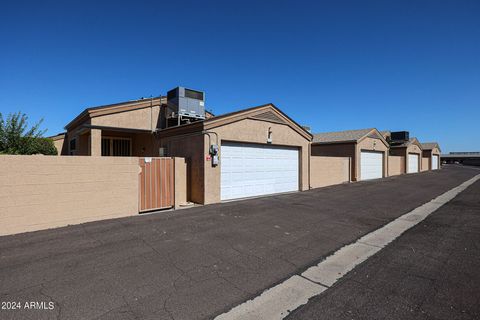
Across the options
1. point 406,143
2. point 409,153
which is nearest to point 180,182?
point 406,143

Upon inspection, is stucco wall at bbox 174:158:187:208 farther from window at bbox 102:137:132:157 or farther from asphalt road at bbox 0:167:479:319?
window at bbox 102:137:132:157

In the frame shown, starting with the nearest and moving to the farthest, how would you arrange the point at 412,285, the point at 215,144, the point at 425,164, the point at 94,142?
the point at 412,285, the point at 215,144, the point at 94,142, the point at 425,164

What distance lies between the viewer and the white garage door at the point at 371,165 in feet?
70.8

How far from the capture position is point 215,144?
9.88 m

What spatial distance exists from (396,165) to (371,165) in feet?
26.7

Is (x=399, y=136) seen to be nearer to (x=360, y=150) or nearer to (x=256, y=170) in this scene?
(x=360, y=150)

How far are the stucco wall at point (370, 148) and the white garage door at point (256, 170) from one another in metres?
9.11

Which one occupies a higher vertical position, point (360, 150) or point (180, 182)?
point (360, 150)

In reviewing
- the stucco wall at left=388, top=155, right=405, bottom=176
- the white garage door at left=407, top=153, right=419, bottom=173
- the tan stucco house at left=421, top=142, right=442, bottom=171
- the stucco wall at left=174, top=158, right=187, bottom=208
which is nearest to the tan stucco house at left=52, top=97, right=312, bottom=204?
the stucco wall at left=174, top=158, right=187, bottom=208

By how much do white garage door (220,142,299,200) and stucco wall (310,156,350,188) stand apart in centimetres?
213

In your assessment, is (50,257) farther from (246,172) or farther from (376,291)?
(246,172)

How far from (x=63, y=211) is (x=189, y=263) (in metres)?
4.42

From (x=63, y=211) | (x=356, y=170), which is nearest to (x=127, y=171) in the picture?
(x=63, y=211)

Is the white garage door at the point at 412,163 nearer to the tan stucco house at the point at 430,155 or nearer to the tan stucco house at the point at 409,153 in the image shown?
the tan stucco house at the point at 409,153
